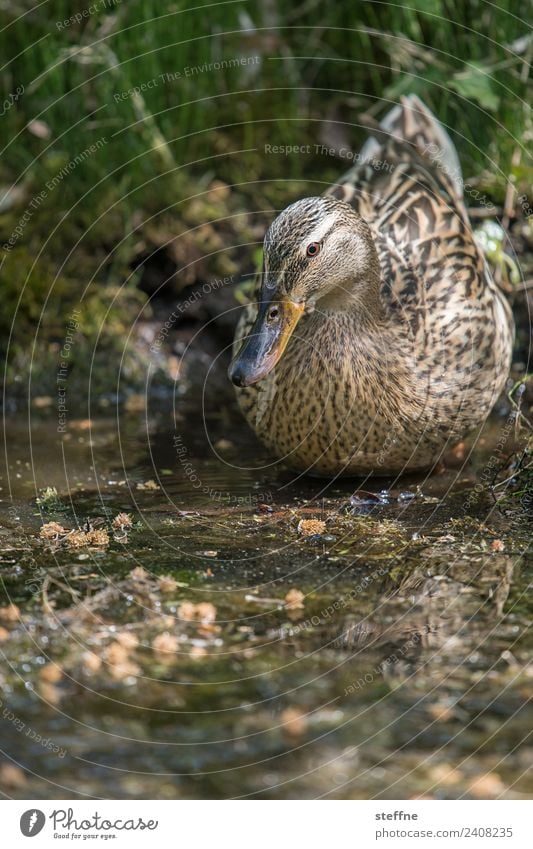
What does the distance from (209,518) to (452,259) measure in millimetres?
2095

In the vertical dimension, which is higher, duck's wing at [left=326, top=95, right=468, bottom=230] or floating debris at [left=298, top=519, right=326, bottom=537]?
duck's wing at [left=326, top=95, right=468, bottom=230]

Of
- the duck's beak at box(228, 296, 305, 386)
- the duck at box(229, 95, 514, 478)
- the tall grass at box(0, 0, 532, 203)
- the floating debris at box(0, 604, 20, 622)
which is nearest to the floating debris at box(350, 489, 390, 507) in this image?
the duck at box(229, 95, 514, 478)

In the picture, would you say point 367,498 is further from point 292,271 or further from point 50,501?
point 50,501

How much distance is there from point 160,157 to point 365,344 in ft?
10.1

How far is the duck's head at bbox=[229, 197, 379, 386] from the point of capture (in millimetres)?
5309

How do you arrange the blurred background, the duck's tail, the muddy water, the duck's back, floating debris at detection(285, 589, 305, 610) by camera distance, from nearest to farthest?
the muddy water, floating debris at detection(285, 589, 305, 610), the duck's back, the duck's tail, the blurred background

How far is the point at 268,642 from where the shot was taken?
13.9ft

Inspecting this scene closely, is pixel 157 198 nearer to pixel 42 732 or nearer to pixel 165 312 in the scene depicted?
pixel 165 312

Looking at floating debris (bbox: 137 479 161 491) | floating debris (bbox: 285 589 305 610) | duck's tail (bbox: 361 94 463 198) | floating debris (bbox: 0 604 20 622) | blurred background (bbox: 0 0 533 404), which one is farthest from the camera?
blurred background (bbox: 0 0 533 404)

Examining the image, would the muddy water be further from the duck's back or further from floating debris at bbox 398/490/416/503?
the duck's back

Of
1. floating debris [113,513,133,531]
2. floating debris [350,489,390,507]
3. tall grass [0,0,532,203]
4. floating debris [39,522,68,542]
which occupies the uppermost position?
tall grass [0,0,532,203]

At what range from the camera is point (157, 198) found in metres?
8.26

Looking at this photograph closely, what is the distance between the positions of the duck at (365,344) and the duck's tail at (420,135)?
A: 97cm

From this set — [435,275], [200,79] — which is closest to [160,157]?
[200,79]
